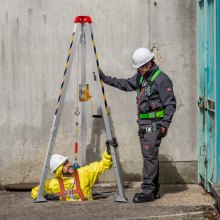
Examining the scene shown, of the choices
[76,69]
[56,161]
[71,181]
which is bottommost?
[71,181]

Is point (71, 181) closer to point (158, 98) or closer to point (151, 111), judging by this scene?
point (151, 111)

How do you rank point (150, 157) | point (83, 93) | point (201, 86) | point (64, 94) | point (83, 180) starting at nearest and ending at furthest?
point (150, 157), point (64, 94), point (83, 180), point (83, 93), point (201, 86)

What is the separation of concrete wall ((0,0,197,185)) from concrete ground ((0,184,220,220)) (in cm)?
80

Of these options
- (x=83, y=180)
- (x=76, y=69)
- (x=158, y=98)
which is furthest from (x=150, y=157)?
(x=76, y=69)

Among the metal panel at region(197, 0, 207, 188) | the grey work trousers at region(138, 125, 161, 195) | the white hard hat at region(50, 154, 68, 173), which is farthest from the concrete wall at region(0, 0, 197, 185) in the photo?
the grey work trousers at region(138, 125, 161, 195)

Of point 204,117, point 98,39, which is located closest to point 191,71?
point 204,117

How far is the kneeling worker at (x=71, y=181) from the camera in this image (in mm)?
9273

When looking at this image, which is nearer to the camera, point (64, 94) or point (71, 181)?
point (64, 94)

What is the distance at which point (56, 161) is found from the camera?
9.31 m

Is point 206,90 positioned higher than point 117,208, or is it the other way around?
point 206,90

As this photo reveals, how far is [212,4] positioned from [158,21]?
1.11 m

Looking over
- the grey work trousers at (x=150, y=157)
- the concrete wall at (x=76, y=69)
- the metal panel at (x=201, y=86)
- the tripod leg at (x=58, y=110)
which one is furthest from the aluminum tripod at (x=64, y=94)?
the metal panel at (x=201, y=86)

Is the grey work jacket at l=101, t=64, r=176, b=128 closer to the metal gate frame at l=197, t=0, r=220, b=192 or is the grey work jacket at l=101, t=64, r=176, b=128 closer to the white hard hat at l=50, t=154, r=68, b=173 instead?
the metal gate frame at l=197, t=0, r=220, b=192

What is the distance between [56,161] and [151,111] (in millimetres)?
1401
